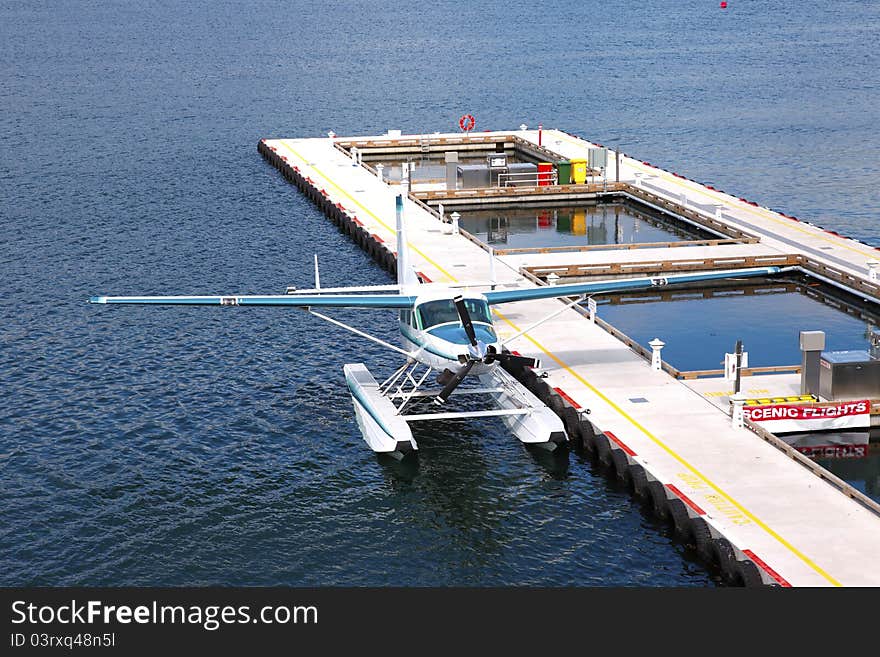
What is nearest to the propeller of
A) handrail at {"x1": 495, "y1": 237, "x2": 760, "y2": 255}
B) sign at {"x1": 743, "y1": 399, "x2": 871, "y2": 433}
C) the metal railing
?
sign at {"x1": 743, "y1": 399, "x2": 871, "y2": 433}

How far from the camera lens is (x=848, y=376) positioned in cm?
4759

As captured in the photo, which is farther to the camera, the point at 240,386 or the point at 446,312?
the point at 240,386

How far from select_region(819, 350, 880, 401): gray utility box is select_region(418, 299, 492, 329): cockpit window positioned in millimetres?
12631

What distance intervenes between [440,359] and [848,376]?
15177 mm

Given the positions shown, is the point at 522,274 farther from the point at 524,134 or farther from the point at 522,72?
the point at 522,72

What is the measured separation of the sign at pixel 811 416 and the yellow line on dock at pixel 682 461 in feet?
13.1

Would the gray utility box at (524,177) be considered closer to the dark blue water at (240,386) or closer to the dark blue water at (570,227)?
the dark blue water at (570,227)

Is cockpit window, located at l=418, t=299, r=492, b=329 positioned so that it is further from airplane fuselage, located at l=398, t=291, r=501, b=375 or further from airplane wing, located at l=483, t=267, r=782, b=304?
airplane wing, located at l=483, t=267, r=782, b=304

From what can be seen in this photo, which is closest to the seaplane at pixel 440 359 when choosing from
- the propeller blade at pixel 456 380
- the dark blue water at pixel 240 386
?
the propeller blade at pixel 456 380

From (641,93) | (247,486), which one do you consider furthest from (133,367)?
(641,93)

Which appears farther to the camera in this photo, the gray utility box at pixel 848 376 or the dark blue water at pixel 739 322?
the dark blue water at pixel 739 322

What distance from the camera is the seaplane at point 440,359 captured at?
149 ft

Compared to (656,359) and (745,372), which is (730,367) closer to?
(745,372)

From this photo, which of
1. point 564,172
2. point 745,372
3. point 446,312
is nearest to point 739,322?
point 745,372
